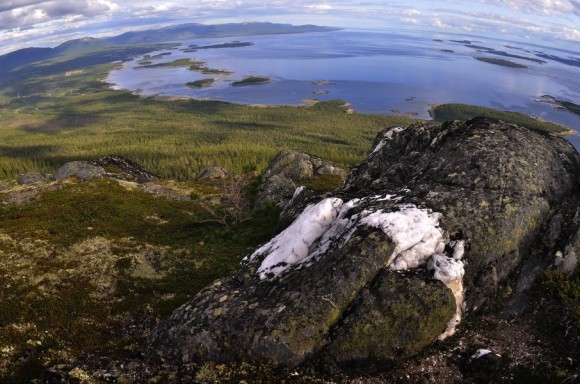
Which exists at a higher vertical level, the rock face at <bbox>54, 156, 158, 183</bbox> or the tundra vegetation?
the tundra vegetation

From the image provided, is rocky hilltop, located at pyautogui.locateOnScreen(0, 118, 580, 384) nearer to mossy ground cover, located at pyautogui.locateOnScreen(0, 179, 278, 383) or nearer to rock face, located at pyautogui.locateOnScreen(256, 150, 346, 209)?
mossy ground cover, located at pyautogui.locateOnScreen(0, 179, 278, 383)

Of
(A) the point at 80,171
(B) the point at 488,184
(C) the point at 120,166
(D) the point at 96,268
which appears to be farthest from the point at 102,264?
(C) the point at 120,166

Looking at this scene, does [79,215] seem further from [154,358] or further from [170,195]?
[154,358]

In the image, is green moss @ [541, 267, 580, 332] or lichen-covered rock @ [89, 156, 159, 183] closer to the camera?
green moss @ [541, 267, 580, 332]

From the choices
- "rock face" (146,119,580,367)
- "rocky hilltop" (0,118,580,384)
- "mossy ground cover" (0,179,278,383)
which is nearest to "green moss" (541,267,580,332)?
"rocky hilltop" (0,118,580,384)

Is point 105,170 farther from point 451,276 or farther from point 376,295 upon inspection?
point 451,276
